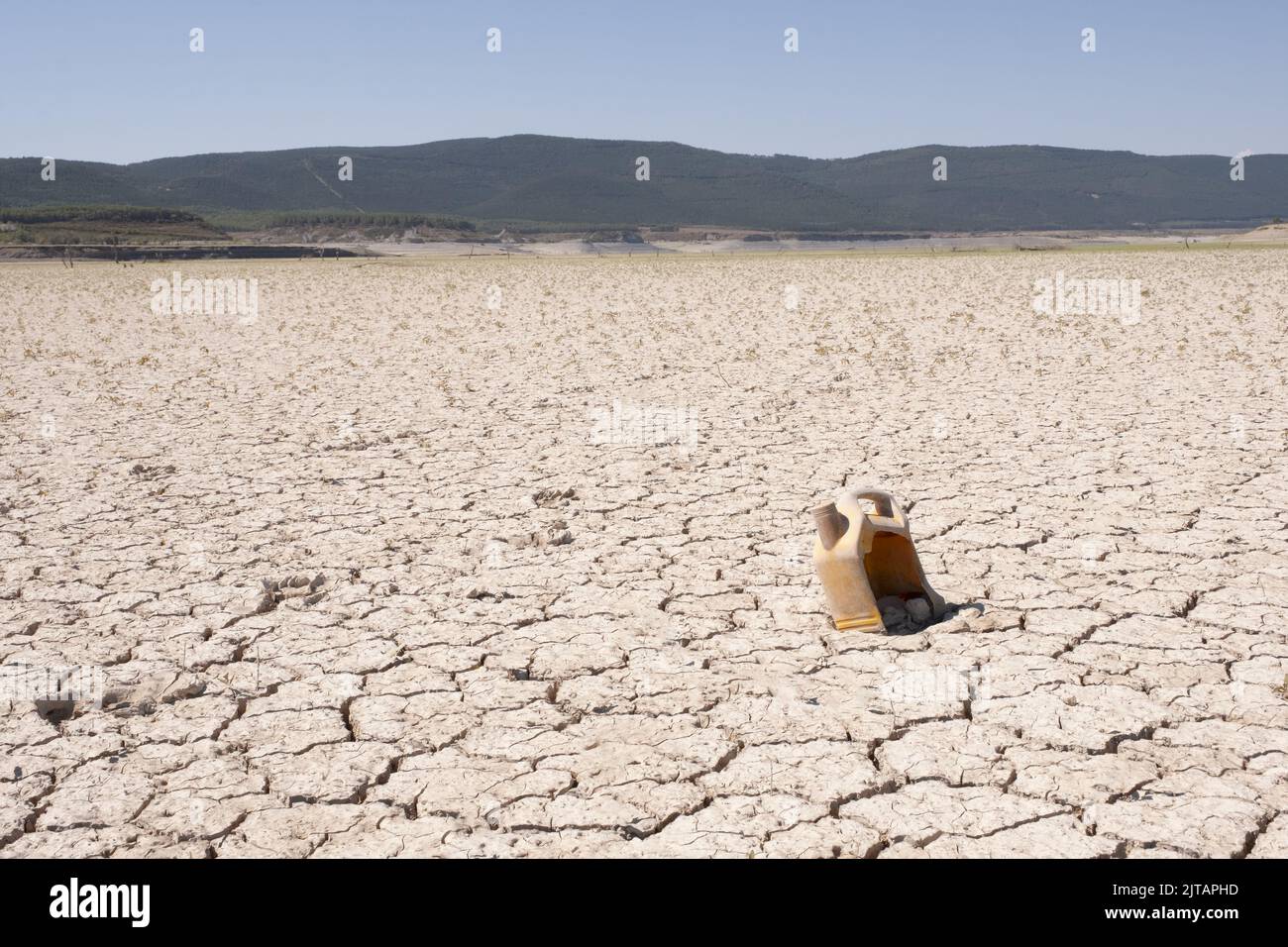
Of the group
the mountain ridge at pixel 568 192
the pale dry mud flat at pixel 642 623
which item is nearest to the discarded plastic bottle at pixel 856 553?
the pale dry mud flat at pixel 642 623

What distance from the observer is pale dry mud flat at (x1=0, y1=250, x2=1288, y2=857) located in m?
2.64

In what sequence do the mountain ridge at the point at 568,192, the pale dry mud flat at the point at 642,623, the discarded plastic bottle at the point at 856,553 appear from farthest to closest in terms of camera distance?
the mountain ridge at the point at 568,192 < the discarded plastic bottle at the point at 856,553 < the pale dry mud flat at the point at 642,623

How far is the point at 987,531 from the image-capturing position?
485 cm

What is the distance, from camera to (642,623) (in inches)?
154

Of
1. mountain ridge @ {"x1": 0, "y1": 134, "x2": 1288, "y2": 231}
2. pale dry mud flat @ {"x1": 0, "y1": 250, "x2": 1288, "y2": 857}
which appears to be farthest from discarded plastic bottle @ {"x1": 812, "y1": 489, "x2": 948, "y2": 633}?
mountain ridge @ {"x1": 0, "y1": 134, "x2": 1288, "y2": 231}

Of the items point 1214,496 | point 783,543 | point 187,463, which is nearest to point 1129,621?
point 783,543

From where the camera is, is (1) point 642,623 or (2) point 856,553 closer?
(2) point 856,553

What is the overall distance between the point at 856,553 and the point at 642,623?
836mm

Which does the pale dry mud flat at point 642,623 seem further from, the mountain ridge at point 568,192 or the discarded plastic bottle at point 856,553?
the mountain ridge at point 568,192

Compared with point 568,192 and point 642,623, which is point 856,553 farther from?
point 568,192

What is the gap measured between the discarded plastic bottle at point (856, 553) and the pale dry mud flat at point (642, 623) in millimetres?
124

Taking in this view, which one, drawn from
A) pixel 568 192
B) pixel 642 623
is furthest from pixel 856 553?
pixel 568 192

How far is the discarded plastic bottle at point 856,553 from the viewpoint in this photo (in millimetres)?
3600

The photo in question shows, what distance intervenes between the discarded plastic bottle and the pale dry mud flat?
124 millimetres
